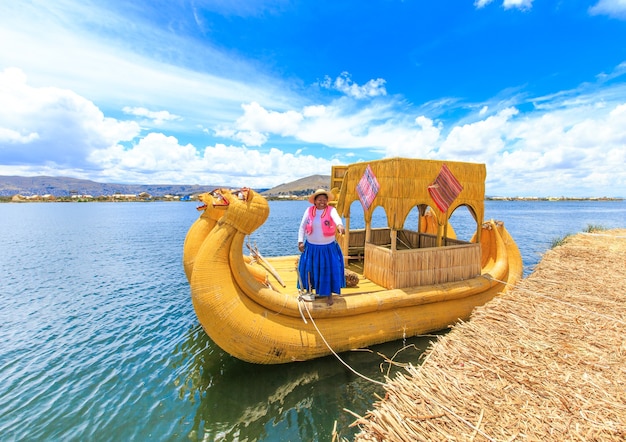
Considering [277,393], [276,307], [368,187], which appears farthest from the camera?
[368,187]

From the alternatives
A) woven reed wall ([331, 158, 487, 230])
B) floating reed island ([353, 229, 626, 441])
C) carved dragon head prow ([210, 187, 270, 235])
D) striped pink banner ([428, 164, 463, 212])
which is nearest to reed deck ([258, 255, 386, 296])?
woven reed wall ([331, 158, 487, 230])

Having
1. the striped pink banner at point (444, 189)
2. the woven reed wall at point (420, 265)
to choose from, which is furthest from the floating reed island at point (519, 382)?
the striped pink banner at point (444, 189)

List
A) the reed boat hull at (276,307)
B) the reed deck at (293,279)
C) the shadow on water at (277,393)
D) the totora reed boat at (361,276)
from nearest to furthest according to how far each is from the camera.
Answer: the shadow on water at (277,393) → the reed boat hull at (276,307) → the totora reed boat at (361,276) → the reed deck at (293,279)

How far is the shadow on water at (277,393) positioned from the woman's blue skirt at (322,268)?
5.07 feet

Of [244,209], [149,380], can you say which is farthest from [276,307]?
[149,380]

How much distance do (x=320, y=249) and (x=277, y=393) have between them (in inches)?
105

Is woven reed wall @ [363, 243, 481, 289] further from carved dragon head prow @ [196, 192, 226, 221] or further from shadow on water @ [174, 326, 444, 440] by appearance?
carved dragon head prow @ [196, 192, 226, 221]

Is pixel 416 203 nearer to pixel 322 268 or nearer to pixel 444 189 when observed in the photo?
pixel 444 189

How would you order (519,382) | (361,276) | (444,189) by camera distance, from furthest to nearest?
(361,276) < (444,189) < (519,382)

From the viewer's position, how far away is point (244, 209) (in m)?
→ 5.03

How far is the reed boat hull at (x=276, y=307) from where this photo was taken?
4.91 m

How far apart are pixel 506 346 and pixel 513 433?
1.88 metres

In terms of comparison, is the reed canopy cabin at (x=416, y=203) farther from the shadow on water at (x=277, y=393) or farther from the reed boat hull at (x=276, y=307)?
the shadow on water at (x=277, y=393)

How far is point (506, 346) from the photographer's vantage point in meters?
4.18
